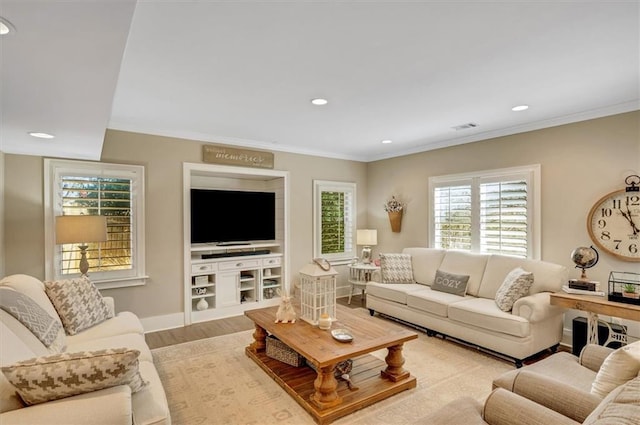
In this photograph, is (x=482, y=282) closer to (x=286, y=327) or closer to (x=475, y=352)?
(x=475, y=352)

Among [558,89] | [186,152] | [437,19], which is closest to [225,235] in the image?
[186,152]

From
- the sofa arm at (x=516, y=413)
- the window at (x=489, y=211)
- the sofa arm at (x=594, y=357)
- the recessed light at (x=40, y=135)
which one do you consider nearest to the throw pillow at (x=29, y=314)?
the recessed light at (x=40, y=135)

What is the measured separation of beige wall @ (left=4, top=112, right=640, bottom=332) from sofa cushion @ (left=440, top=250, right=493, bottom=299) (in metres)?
0.70

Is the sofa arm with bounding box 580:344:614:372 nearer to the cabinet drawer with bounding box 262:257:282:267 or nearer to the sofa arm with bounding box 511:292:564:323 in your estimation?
the sofa arm with bounding box 511:292:564:323

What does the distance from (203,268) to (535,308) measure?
3.91 m

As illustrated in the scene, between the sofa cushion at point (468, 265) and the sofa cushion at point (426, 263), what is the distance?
11 centimetres

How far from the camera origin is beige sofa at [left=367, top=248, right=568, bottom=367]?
3.12 m

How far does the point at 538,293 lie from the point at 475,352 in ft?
2.96

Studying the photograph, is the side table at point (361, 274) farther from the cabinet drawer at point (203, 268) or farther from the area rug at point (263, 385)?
the cabinet drawer at point (203, 268)

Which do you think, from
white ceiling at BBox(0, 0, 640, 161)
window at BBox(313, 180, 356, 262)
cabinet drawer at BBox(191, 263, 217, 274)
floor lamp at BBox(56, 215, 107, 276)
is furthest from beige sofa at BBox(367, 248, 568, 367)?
floor lamp at BBox(56, 215, 107, 276)

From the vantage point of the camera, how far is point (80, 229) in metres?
3.21

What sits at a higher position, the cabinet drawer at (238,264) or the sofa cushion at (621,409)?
the sofa cushion at (621,409)

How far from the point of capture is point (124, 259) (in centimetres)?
397

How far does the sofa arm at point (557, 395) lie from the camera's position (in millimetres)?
A: 1474
